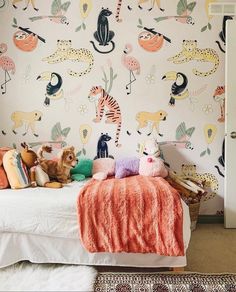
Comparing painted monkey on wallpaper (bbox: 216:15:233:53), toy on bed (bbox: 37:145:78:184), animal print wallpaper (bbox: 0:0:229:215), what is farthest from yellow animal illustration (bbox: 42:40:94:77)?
painted monkey on wallpaper (bbox: 216:15:233:53)

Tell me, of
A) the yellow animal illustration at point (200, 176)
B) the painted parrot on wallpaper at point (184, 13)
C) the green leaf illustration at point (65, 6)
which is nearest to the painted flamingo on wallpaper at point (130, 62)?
the painted parrot on wallpaper at point (184, 13)

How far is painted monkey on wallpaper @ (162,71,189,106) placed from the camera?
3055mm

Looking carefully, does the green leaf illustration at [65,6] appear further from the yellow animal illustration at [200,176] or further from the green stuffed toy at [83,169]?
the yellow animal illustration at [200,176]

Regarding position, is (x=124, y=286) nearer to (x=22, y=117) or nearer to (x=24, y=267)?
(x=24, y=267)

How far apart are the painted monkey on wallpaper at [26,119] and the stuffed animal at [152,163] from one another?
1.11 m

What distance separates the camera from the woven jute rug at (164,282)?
2016mm

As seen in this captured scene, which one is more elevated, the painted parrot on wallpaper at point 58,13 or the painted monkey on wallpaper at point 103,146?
the painted parrot on wallpaper at point 58,13

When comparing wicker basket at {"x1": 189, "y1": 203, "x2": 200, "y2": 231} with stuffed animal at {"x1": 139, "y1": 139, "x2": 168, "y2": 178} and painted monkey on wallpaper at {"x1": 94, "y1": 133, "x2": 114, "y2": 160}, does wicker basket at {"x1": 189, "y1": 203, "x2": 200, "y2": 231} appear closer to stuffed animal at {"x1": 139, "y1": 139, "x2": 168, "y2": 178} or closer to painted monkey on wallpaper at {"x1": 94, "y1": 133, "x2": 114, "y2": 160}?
stuffed animal at {"x1": 139, "y1": 139, "x2": 168, "y2": 178}

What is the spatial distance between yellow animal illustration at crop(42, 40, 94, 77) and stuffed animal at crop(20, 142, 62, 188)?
98cm

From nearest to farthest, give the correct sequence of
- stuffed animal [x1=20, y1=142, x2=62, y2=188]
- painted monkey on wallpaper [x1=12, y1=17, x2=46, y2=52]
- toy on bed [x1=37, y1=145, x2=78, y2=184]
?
stuffed animal [x1=20, y1=142, x2=62, y2=188] < toy on bed [x1=37, y1=145, x2=78, y2=184] < painted monkey on wallpaper [x1=12, y1=17, x2=46, y2=52]

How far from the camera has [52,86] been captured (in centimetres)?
310

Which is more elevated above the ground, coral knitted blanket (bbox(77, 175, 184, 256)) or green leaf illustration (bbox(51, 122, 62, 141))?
green leaf illustration (bbox(51, 122, 62, 141))

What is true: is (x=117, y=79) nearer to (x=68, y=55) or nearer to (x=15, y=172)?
(x=68, y=55)

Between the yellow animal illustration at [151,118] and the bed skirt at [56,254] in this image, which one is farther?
the yellow animal illustration at [151,118]
